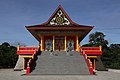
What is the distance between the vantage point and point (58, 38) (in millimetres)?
28766

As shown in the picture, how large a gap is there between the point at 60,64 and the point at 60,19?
9364mm

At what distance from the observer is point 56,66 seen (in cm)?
2012

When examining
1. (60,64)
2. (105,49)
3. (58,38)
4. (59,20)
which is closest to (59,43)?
(58,38)

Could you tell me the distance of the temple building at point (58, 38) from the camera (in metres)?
26.0

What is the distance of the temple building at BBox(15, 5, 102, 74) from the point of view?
25969mm

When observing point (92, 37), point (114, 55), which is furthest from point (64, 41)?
point (92, 37)

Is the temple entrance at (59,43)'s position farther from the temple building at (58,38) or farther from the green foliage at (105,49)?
the green foliage at (105,49)

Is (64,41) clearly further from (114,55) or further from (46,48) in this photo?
(114,55)

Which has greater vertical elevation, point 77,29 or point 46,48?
point 77,29

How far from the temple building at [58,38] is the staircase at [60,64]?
88.3 inches

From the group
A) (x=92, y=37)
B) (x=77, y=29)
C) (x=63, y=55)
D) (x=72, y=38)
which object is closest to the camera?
(x=63, y=55)

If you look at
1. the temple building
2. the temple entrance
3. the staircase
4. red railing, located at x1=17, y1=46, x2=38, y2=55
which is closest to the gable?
the temple building

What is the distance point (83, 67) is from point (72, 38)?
981 cm

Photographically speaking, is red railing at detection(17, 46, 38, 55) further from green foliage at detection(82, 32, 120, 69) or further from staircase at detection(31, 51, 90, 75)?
green foliage at detection(82, 32, 120, 69)
